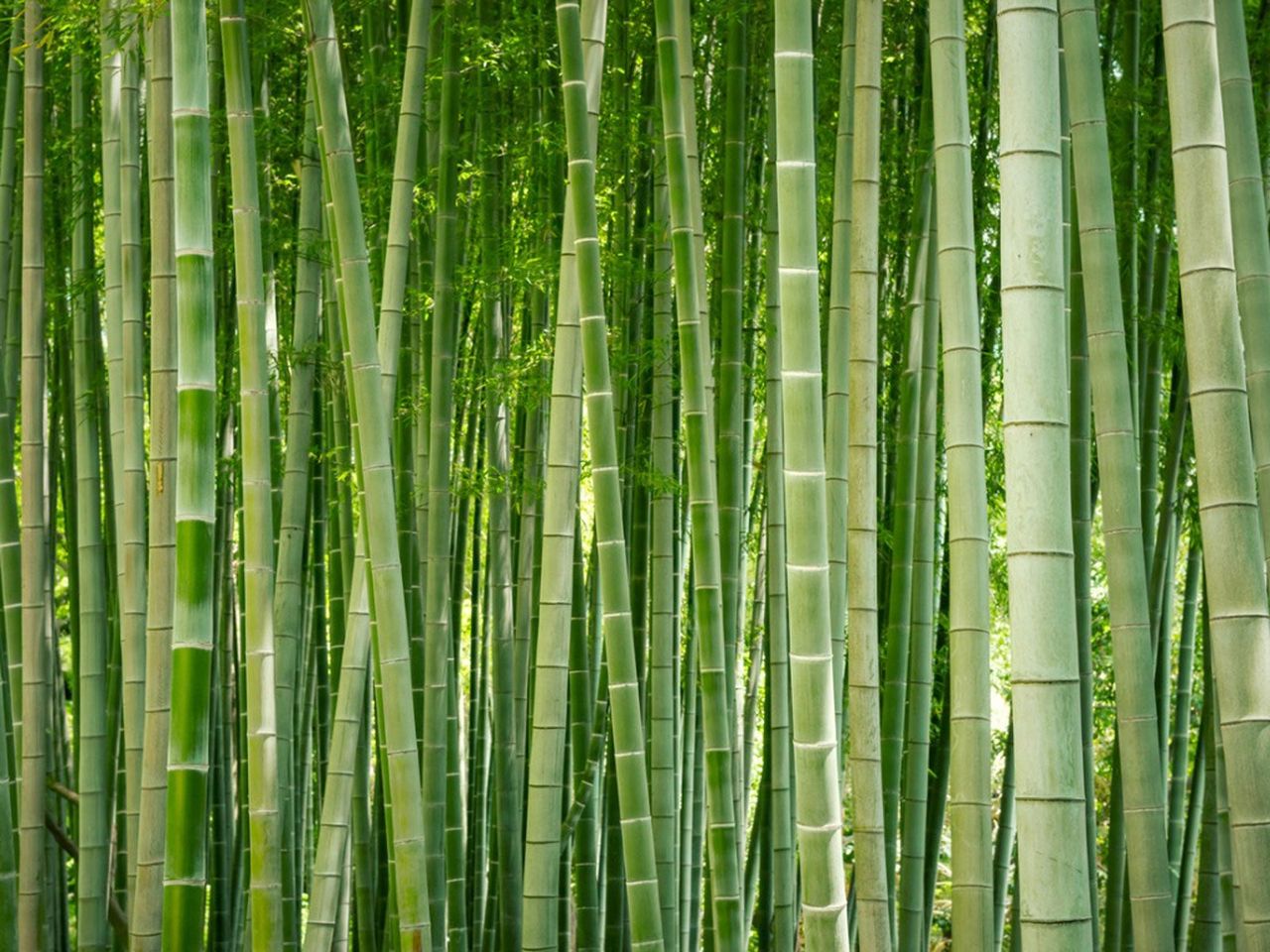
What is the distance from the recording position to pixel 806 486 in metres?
2.33

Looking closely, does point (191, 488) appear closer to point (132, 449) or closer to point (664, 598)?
point (132, 449)

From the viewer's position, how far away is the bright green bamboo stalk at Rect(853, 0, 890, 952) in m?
3.03

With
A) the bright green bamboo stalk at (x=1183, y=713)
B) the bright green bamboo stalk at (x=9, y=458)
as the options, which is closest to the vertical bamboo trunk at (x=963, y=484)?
the bright green bamboo stalk at (x=1183, y=713)

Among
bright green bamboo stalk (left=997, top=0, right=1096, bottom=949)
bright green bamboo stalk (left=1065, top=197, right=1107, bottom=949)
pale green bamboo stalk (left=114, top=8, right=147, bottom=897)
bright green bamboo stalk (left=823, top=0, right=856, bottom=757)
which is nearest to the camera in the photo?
bright green bamboo stalk (left=997, top=0, right=1096, bottom=949)

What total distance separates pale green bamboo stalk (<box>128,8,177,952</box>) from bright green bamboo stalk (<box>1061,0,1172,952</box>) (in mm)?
1944

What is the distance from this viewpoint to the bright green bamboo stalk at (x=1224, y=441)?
2.15 metres

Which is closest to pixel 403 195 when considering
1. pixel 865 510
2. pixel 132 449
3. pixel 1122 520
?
pixel 132 449

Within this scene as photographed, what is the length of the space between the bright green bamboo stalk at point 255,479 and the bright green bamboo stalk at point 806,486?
1.24 m

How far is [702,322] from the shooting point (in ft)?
10.9

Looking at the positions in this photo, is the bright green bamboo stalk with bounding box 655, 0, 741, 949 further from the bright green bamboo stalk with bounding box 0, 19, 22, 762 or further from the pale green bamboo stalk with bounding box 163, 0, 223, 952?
the bright green bamboo stalk with bounding box 0, 19, 22, 762

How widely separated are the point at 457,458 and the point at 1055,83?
448 cm

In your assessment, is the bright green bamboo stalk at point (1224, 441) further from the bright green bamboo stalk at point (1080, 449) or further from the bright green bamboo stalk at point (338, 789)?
the bright green bamboo stalk at point (338, 789)

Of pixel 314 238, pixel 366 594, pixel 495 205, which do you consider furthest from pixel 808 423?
pixel 495 205

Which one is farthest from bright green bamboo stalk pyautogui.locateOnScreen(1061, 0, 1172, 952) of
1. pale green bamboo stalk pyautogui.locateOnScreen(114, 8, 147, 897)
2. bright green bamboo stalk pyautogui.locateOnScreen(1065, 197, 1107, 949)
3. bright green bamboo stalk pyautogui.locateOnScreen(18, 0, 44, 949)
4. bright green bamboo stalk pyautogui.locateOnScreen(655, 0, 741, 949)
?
bright green bamboo stalk pyautogui.locateOnScreen(18, 0, 44, 949)
